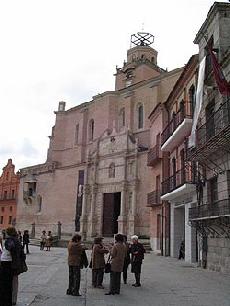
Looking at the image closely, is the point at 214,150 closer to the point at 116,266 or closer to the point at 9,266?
the point at 116,266

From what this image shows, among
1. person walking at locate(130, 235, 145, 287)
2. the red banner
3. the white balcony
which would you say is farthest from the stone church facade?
person walking at locate(130, 235, 145, 287)

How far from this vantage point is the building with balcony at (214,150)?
1311 centimetres

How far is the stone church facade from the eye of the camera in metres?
34.4

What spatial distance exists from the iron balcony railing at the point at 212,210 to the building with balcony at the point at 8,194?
43423 mm

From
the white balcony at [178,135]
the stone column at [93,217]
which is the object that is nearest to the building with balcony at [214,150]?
the white balcony at [178,135]

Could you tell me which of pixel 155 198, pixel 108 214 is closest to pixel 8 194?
pixel 108 214

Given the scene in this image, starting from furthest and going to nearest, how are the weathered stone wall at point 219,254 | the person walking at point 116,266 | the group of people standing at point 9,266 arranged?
the weathered stone wall at point 219,254 → the person walking at point 116,266 → the group of people standing at point 9,266

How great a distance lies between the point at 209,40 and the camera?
51.5ft

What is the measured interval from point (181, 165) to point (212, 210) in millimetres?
6469

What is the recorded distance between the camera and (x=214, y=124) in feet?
46.8

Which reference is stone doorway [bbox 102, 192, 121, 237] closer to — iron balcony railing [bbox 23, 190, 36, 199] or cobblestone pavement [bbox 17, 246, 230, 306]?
iron balcony railing [bbox 23, 190, 36, 199]

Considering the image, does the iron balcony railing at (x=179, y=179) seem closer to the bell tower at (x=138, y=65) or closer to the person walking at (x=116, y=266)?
the person walking at (x=116, y=266)

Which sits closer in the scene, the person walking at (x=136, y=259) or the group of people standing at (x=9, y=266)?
the group of people standing at (x=9, y=266)

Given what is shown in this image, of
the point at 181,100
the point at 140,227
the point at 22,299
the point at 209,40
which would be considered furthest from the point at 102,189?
the point at 22,299
